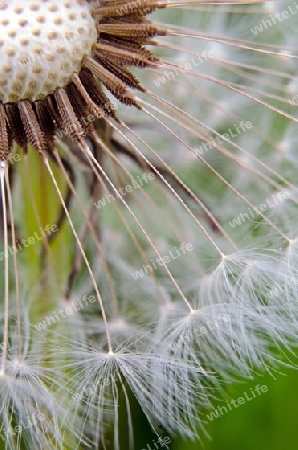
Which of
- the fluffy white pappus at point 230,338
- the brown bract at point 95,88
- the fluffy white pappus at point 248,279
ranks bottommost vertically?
the fluffy white pappus at point 230,338

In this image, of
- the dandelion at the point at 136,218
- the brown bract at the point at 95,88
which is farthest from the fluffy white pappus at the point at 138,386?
the brown bract at the point at 95,88

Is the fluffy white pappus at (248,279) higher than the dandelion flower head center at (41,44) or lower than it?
lower

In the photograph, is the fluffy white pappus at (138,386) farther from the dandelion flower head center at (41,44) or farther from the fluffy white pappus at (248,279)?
the dandelion flower head center at (41,44)

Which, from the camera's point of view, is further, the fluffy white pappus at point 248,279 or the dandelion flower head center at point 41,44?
the fluffy white pappus at point 248,279

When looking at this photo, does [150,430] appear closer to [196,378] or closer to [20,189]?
[196,378]

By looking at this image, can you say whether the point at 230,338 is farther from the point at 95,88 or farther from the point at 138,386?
the point at 95,88

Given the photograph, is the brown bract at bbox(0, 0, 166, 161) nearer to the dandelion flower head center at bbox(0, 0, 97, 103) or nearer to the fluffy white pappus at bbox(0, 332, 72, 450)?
the dandelion flower head center at bbox(0, 0, 97, 103)

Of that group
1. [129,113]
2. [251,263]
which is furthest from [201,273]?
[129,113]

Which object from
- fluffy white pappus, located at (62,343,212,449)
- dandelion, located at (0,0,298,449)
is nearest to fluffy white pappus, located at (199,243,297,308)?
dandelion, located at (0,0,298,449)
